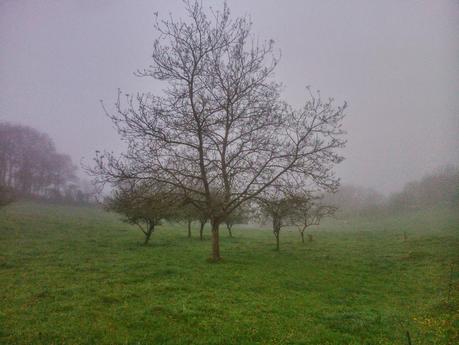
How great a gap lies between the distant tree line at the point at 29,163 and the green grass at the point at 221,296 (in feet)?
158

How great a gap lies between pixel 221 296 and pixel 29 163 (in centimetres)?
6920

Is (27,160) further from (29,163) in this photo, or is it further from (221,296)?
(221,296)

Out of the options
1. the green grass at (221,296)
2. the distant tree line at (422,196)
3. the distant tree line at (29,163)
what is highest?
the distant tree line at (29,163)

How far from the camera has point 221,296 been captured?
40.8 ft

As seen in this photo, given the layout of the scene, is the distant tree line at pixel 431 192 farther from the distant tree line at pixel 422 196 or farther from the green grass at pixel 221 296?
the green grass at pixel 221 296

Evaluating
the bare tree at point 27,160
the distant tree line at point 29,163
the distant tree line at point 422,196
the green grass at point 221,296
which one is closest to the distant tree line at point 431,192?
the distant tree line at point 422,196

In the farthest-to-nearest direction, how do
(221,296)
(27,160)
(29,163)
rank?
(29,163) → (27,160) → (221,296)

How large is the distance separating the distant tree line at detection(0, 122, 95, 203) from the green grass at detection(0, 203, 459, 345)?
4808 cm

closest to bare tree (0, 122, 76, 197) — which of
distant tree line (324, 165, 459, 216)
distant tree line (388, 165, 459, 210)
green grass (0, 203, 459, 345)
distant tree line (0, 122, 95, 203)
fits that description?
distant tree line (0, 122, 95, 203)

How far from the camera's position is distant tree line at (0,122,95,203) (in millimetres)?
65500

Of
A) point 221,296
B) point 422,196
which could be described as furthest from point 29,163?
point 422,196

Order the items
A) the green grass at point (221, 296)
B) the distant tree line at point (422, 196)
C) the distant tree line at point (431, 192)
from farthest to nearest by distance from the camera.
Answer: the distant tree line at point (422, 196)
the distant tree line at point (431, 192)
the green grass at point (221, 296)

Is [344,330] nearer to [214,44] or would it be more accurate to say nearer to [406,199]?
[214,44]

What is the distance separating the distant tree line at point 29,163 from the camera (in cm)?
6550
